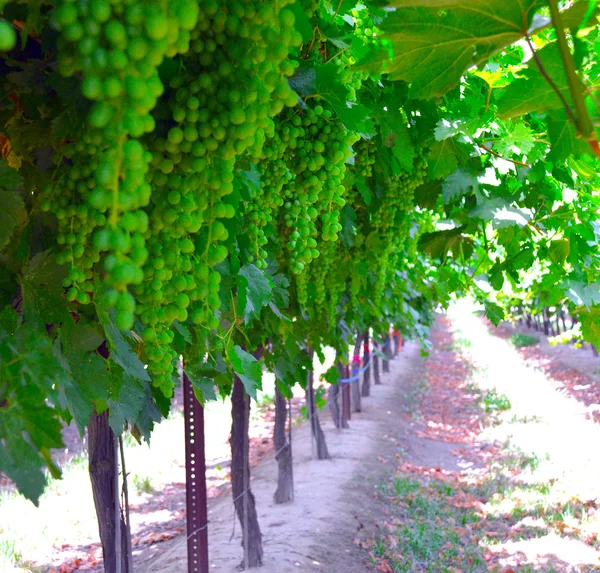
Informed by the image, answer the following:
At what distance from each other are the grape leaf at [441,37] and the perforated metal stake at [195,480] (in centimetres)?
287

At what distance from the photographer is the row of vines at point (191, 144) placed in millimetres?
A: 739

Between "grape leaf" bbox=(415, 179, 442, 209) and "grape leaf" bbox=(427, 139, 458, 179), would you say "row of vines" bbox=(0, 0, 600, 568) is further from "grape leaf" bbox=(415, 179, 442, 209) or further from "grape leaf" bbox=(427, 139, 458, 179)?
"grape leaf" bbox=(415, 179, 442, 209)

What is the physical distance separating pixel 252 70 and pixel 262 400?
46.2ft

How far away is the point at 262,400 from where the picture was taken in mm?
14781

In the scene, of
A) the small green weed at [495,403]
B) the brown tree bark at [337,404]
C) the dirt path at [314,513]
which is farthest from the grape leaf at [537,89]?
the small green weed at [495,403]

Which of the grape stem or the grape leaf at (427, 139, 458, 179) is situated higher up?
the grape leaf at (427, 139, 458, 179)

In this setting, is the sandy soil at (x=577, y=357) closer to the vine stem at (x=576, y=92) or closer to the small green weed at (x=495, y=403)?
the small green weed at (x=495, y=403)

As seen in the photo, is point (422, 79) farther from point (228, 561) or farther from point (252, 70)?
point (228, 561)

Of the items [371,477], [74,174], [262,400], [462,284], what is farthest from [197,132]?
[262,400]

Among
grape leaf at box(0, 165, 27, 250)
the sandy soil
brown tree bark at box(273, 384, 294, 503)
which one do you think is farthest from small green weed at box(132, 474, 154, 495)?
the sandy soil

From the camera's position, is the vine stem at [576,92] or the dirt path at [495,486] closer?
the vine stem at [576,92]

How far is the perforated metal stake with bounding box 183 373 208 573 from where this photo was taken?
402 cm

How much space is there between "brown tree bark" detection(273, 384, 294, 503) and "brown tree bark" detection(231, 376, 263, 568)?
1.77 meters

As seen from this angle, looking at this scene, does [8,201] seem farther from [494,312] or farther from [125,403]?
[494,312]
